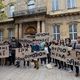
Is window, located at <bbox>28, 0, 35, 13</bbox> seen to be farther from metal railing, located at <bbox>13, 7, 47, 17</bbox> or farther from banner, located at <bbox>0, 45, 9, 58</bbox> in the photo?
banner, located at <bbox>0, 45, 9, 58</bbox>

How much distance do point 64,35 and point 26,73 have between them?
14.7 m

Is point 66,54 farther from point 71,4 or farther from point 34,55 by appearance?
point 71,4

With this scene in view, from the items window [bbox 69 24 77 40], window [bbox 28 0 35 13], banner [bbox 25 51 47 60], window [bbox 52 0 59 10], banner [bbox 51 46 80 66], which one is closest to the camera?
banner [bbox 51 46 80 66]

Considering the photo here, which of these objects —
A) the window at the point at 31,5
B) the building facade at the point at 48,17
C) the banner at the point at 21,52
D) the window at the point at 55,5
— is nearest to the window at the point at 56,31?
the building facade at the point at 48,17

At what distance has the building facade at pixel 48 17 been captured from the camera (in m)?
27.2

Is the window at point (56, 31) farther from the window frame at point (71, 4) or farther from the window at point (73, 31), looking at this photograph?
the window frame at point (71, 4)

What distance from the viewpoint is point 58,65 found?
51.9ft

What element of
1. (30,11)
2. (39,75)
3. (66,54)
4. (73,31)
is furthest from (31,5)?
(39,75)

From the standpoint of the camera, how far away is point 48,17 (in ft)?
93.9

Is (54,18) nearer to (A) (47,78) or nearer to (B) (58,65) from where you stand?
(B) (58,65)

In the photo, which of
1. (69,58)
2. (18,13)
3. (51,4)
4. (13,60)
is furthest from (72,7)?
(69,58)

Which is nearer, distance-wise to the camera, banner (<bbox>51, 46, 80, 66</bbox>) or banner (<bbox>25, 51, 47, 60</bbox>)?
banner (<bbox>51, 46, 80, 66</bbox>)

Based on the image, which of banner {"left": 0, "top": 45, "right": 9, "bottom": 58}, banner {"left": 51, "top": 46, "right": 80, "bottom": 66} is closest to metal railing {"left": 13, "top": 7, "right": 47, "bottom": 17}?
banner {"left": 0, "top": 45, "right": 9, "bottom": 58}

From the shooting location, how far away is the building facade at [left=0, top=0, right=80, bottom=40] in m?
27.2
